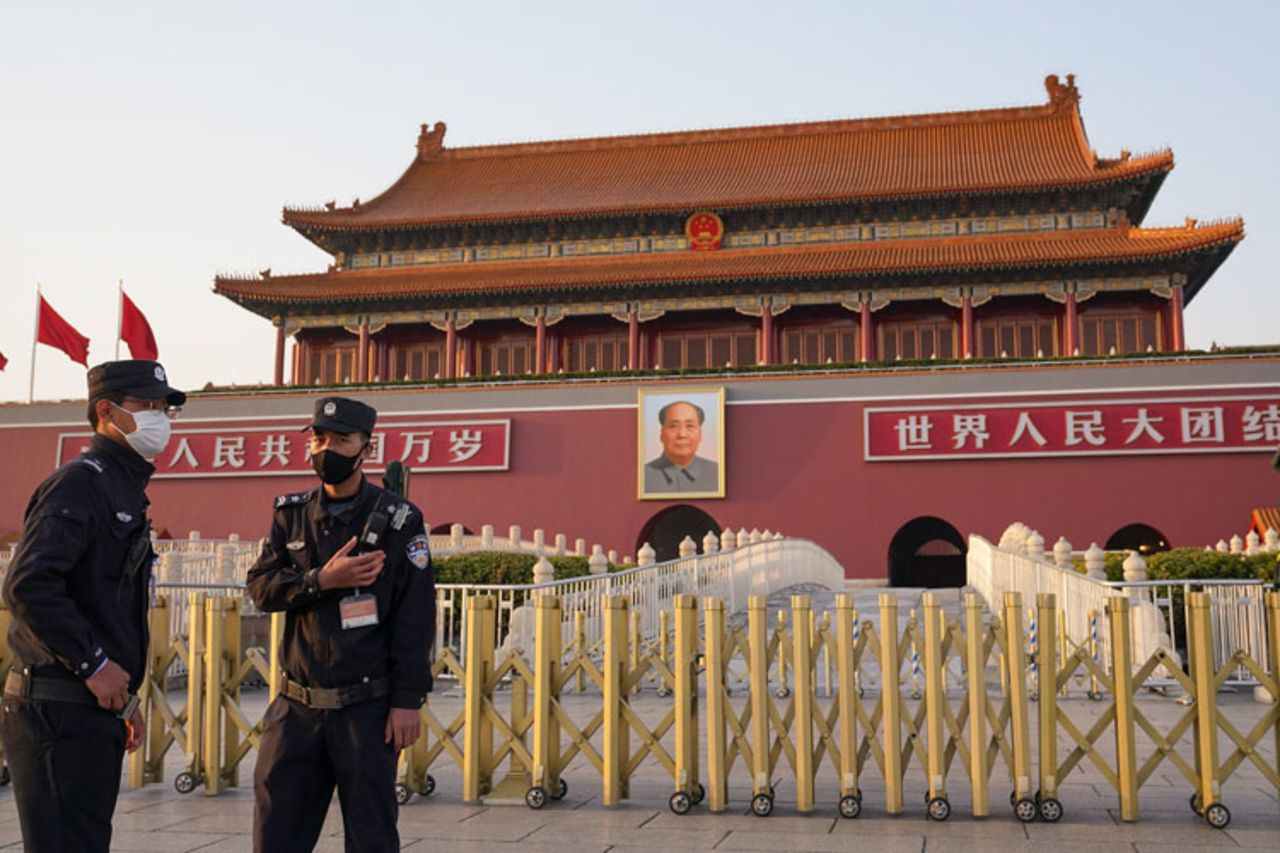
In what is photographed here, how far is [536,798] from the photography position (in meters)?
5.88

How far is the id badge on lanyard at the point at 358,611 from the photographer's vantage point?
3910mm

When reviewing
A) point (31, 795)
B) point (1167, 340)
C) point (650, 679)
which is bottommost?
point (650, 679)

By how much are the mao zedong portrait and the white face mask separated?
21148 mm

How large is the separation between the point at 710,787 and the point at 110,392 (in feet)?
11.1

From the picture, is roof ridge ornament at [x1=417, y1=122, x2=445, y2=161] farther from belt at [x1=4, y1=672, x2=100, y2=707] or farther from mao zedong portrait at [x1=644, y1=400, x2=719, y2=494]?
belt at [x1=4, y1=672, x2=100, y2=707]

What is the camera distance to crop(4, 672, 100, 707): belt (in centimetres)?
345

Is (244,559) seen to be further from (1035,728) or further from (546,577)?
(1035,728)

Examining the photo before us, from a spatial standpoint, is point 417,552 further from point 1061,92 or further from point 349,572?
point 1061,92

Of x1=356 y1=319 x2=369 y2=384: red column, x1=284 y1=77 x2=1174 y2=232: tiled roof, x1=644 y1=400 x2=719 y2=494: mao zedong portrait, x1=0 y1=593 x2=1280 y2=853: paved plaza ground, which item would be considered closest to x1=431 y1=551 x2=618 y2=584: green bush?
x1=0 y1=593 x2=1280 y2=853: paved plaza ground

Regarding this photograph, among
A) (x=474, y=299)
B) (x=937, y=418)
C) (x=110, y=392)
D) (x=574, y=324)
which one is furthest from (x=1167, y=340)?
(x=110, y=392)

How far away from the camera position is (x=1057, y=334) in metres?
27.9

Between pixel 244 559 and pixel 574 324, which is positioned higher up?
pixel 574 324

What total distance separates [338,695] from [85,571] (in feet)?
2.81

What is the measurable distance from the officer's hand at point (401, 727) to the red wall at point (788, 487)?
20.8 meters
